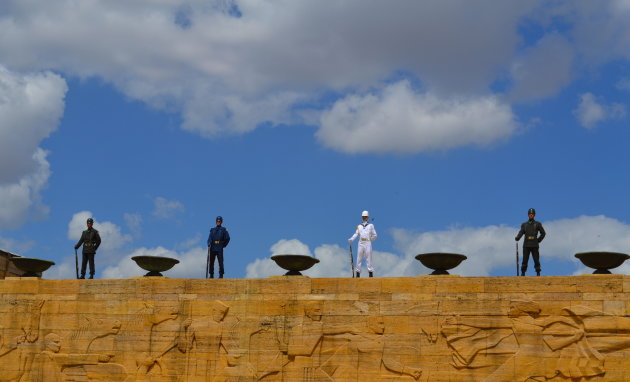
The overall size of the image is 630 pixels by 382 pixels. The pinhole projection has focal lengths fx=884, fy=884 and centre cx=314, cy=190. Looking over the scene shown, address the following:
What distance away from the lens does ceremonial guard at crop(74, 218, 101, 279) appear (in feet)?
75.6

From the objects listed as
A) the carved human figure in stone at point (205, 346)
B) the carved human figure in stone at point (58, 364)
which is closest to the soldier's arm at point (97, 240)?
the carved human figure in stone at point (58, 364)

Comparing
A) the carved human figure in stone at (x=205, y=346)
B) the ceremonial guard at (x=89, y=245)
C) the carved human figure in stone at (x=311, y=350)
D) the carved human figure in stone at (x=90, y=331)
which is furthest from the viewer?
the ceremonial guard at (x=89, y=245)

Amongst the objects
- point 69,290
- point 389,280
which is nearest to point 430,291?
point 389,280

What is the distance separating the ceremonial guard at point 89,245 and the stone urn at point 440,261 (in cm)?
864

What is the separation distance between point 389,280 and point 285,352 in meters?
2.89

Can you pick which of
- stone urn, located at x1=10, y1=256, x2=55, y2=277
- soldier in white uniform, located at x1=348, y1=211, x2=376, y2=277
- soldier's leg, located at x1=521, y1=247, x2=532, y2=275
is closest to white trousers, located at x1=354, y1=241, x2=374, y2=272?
soldier in white uniform, located at x1=348, y1=211, x2=376, y2=277

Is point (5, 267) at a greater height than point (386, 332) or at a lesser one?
greater

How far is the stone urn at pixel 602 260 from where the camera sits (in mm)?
19125

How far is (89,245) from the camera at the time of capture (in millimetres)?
23078

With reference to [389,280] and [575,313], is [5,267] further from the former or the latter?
[575,313]

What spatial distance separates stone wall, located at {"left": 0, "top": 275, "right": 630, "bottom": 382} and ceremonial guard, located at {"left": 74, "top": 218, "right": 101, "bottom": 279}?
1.06m

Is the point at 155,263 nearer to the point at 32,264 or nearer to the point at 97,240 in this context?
the point at 97,240

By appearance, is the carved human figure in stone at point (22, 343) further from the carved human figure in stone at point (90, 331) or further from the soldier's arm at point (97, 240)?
the soldier's arm at point (97, 240)

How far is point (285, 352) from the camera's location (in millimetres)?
20203
